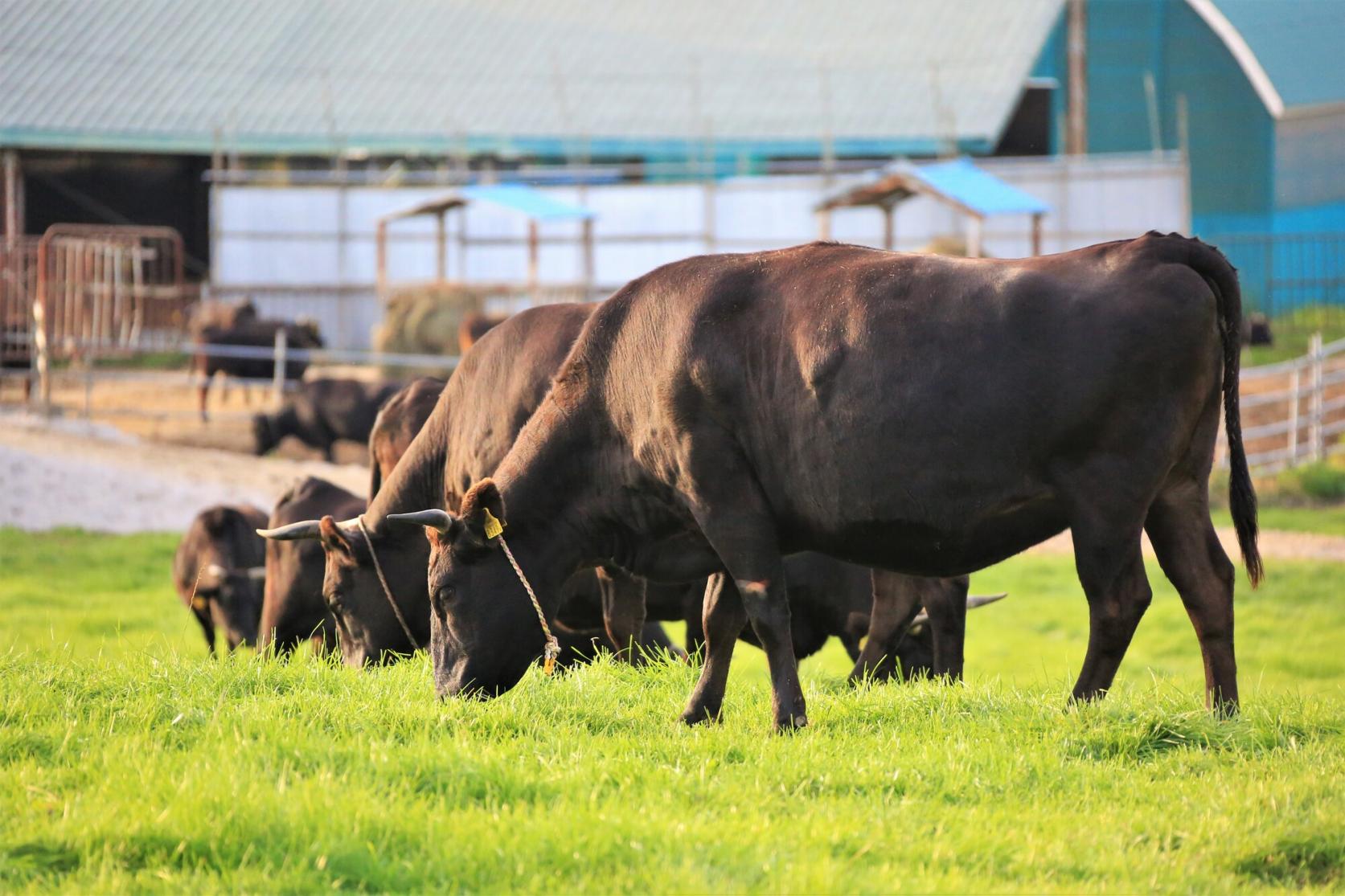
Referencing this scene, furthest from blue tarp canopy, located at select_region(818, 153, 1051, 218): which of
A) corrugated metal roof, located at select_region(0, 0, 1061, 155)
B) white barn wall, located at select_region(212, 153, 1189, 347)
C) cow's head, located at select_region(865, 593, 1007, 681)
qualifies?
cow's head, located at select_region(865, 593, 1007, 681)

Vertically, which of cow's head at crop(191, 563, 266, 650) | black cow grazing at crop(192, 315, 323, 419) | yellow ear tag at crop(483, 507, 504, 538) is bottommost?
cow's head at crop(191, 563, 266, 650)

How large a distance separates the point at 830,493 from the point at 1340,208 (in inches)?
1228

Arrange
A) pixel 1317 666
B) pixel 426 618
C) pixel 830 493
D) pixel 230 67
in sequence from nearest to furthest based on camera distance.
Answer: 1. pixel 830 493
2. pixel 426 618
3. pixel 1317 666
4. pixel 230 67

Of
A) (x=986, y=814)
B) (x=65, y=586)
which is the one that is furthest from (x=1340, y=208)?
(x=986, y=814)

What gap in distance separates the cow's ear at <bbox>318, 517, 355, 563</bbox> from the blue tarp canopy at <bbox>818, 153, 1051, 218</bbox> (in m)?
16.2

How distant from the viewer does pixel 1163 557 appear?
6.04 meters

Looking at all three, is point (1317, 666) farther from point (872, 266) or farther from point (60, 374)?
point (60, 374)

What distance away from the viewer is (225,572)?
11.7 metres

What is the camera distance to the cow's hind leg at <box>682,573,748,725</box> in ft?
19.9

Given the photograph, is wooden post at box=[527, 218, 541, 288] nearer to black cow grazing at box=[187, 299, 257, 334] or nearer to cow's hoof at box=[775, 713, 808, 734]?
black cow grazing at box=[187, 299, 257, 334]

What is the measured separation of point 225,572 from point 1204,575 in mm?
7717

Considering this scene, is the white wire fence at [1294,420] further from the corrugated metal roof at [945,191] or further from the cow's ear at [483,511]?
the cow's ear at [483,511]

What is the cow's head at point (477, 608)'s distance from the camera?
6.33 m

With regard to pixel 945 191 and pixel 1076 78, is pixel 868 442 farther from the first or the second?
pixel 1076 78
